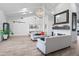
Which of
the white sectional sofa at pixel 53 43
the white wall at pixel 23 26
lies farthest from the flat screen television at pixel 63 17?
the white wall at pixel 23 26

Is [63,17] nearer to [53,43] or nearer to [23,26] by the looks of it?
[53,43]

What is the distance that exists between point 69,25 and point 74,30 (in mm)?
932

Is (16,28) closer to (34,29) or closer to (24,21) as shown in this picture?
(24,21)

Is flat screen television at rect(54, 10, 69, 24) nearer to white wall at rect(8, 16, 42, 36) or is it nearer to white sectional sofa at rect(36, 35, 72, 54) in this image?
white sectional sofa at rect(36, 35, 72, 54)

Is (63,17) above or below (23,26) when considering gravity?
above

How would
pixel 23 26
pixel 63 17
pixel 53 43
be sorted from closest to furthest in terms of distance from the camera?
pixel 53 43 < pixel 63 17 < pixel 23 26

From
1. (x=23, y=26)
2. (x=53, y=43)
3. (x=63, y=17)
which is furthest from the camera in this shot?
(x=23, y=26)

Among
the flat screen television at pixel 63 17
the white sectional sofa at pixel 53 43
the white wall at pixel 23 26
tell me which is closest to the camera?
the white sectional sofa at pixel 53 43

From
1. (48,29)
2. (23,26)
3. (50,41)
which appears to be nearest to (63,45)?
(50,41)

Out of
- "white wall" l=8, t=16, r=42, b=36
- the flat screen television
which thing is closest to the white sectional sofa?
the flat screen television

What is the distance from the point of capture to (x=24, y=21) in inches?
541

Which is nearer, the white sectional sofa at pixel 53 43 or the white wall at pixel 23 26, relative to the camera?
the white sectional sofa at pixel 53 43

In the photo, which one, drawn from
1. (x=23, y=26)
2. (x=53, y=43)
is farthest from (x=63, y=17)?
(x=23, y=26)

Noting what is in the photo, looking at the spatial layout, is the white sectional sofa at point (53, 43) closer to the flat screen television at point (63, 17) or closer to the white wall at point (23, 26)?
the flat screen television at point (63, 17)
